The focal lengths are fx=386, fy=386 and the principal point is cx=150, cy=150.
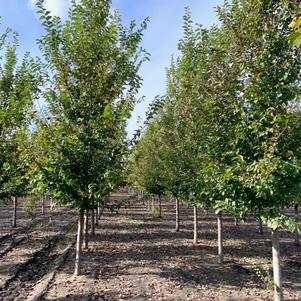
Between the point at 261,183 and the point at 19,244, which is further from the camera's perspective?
the point at 19,244

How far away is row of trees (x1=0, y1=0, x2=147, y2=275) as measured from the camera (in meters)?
9.05

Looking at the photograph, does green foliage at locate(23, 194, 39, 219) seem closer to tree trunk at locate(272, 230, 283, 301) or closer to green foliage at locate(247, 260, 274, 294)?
green foliage at locate(247, 260, 274, 294)

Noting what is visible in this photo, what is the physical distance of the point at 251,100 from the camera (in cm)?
669

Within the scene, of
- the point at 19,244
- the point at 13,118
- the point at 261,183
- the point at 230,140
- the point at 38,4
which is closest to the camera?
the point at 261,183

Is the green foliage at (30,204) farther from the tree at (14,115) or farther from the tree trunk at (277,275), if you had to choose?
the tree trunk at (277,275)

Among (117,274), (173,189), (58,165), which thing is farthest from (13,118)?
(173,189)

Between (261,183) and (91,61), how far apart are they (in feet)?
17.8

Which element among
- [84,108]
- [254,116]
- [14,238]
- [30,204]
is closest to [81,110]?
[84,108]

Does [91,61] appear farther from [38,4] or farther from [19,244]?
[19,244]

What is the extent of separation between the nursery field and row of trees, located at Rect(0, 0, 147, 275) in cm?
119

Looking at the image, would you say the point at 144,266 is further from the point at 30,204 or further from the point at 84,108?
the point at 30,204

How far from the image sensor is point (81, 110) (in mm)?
9352

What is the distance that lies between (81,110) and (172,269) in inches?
195

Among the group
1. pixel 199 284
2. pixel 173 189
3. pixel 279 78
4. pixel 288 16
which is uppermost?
pixel 288 16
